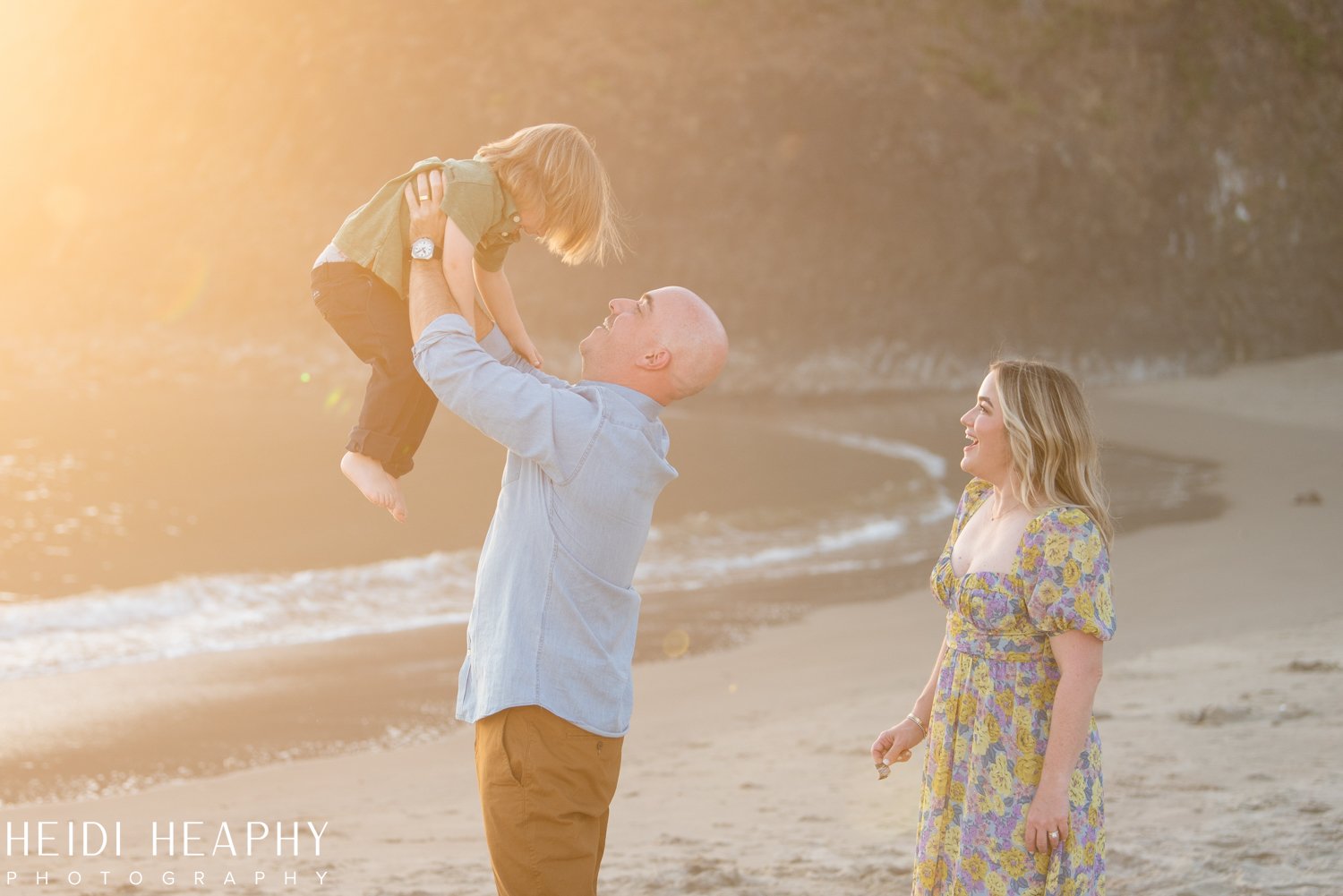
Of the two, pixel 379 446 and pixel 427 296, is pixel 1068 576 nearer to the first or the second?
pixel 427 296

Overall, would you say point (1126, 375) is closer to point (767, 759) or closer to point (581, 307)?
point (581, 307)

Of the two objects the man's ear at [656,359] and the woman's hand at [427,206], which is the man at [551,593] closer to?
the man's ear at [656,359]

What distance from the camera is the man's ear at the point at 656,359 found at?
253 cm

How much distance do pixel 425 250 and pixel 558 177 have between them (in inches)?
14.1

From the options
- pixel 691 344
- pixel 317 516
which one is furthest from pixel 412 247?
pixel 317 516

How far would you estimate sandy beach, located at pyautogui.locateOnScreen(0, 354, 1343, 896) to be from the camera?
4.49 metres

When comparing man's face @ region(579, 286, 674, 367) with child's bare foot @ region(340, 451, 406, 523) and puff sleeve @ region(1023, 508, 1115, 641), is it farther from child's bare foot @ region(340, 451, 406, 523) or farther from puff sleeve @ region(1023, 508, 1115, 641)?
puff sleeve @ region(1023, 508, 1115, 641)

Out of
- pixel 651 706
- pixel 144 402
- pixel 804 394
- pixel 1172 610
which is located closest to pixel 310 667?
pixel 651 706

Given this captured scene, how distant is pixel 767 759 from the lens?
605cm

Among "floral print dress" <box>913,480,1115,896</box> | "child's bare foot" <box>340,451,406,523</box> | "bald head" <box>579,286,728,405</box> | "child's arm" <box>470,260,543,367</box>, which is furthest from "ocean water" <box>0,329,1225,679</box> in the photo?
"bald head" <box>579,286,728,405</box>

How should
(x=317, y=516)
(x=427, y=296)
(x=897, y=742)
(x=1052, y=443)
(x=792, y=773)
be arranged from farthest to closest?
(x=317, y=516) → (x=792, y=773) → (x=897, y=742) → (x=1052, y=443) → (x=427, y=296)

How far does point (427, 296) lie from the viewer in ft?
8.28

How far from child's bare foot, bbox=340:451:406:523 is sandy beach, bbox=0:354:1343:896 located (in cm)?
202

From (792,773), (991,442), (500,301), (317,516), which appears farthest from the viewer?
(317,516)
